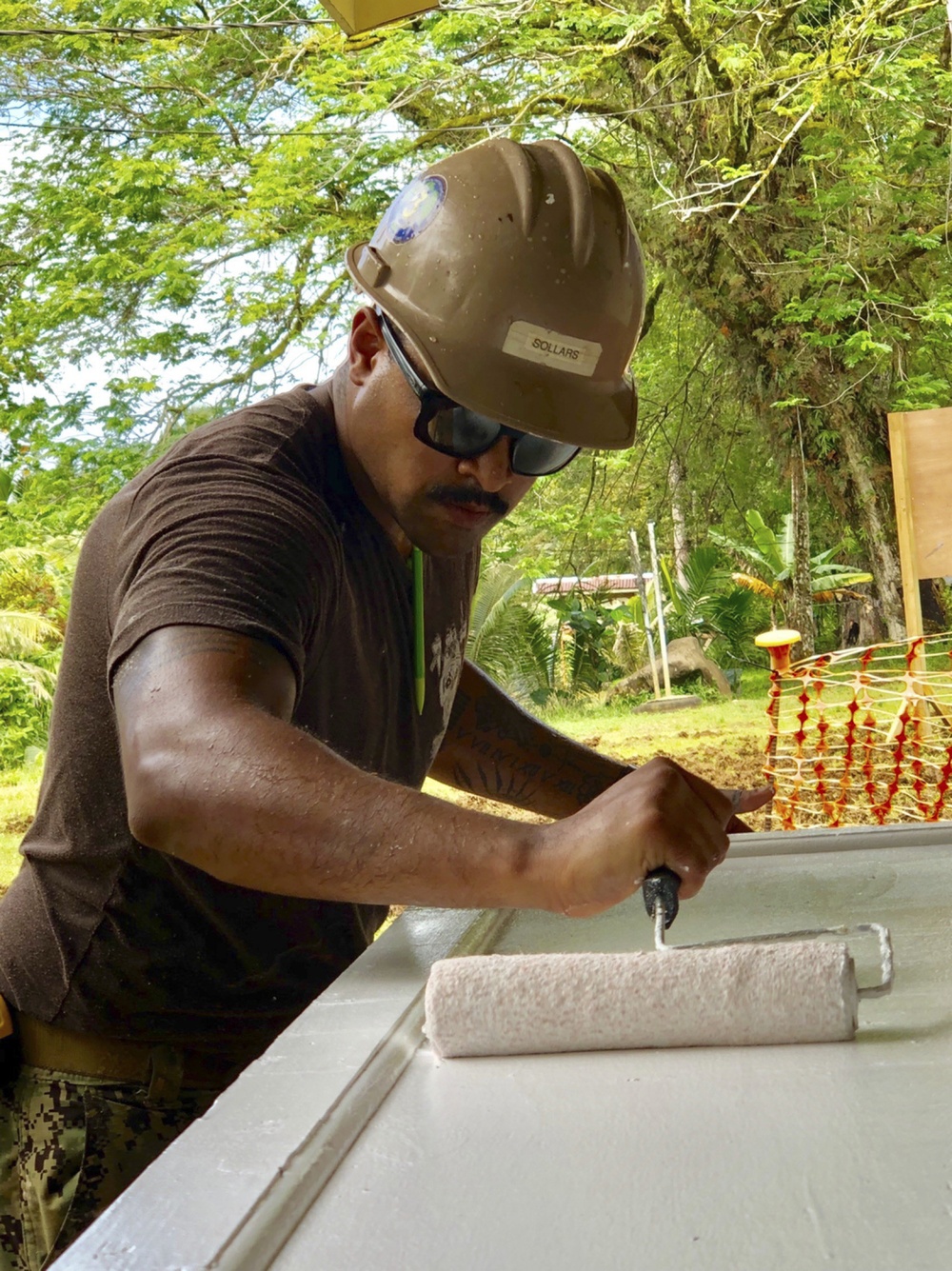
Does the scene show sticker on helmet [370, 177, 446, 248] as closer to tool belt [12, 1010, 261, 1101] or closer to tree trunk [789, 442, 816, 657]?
tool belt [12, 1010, 261, 1101]

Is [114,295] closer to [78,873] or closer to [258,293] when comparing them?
[258,293]

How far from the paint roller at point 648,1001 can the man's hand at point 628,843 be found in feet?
0.24

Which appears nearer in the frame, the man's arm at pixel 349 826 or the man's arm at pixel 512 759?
the man's arm at pixel 349 826

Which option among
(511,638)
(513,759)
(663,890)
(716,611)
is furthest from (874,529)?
(663,890)

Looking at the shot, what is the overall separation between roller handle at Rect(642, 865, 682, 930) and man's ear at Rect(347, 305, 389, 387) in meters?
0.72

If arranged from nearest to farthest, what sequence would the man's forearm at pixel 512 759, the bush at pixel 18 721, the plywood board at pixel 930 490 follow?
the man's forearm at pixel 512 759 → the plywood board at pixel 930 490 → the bush at pixel 18 721

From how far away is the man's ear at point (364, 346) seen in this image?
1.47 meters

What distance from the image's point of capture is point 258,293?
8820 mm

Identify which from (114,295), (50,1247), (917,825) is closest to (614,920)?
(917,825)

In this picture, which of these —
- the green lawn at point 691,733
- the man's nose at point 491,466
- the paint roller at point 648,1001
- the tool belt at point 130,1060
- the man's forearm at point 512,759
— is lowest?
the green lawn at point 691,733

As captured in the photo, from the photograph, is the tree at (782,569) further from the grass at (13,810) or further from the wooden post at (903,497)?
the grass at (13,810)

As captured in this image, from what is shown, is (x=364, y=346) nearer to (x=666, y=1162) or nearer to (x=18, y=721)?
(x=666, y=1162)

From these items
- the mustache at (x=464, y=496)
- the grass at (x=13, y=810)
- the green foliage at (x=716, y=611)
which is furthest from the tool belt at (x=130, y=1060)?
the green foliage at (x=716, y=611)

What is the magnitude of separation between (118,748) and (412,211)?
0.71m
